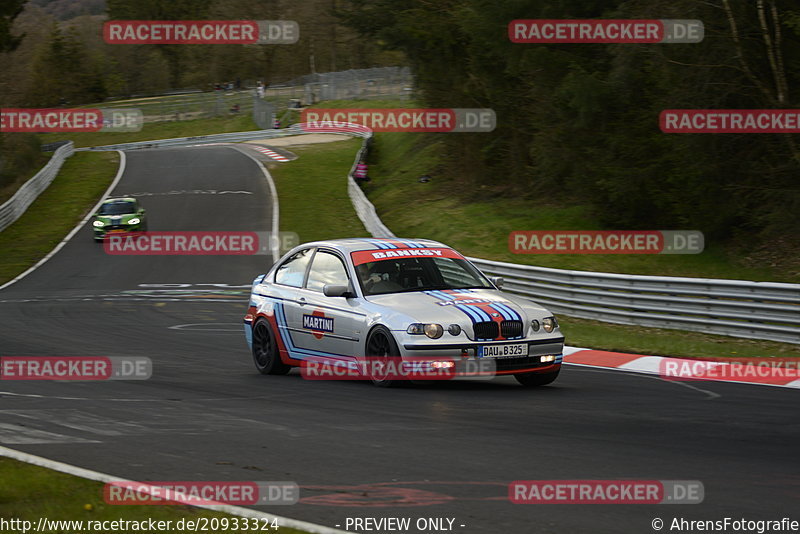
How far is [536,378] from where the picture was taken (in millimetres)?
10781

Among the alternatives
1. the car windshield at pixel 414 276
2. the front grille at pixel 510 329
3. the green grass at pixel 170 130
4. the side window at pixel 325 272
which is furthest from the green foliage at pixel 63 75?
the front grille at pixel 510 329

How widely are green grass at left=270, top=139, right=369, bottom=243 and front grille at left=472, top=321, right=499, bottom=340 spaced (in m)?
24.3

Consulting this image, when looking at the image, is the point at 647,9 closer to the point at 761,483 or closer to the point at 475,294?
the point at 475,294

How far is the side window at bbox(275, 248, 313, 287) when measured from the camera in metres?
12.1

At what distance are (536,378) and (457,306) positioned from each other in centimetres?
122

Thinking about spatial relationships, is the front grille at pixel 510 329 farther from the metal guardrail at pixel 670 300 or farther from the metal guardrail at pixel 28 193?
the metal guardrail at pixel 28 193

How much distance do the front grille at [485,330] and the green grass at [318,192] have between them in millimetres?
24314

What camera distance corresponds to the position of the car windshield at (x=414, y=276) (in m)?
11.1

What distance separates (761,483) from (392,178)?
40.2 metres

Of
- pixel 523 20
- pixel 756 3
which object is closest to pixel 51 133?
pixel 523 20

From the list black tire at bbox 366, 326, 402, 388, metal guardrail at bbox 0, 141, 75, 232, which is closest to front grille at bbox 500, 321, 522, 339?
black tire at bbox 366, 326, 402, 388

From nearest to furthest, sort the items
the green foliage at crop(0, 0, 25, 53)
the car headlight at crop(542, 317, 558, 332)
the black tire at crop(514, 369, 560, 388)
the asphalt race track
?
the asphalt race track
the car headlight at crop(542, 317, 558, 332)
the black tire at crop(514, 369, 560, 388)
the green foliage at crop(0, 0, 25, 53)

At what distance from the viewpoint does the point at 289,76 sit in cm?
10906

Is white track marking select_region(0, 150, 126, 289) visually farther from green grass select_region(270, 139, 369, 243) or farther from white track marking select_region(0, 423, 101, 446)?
white track marking select_region(0, 423, 101, 446)
